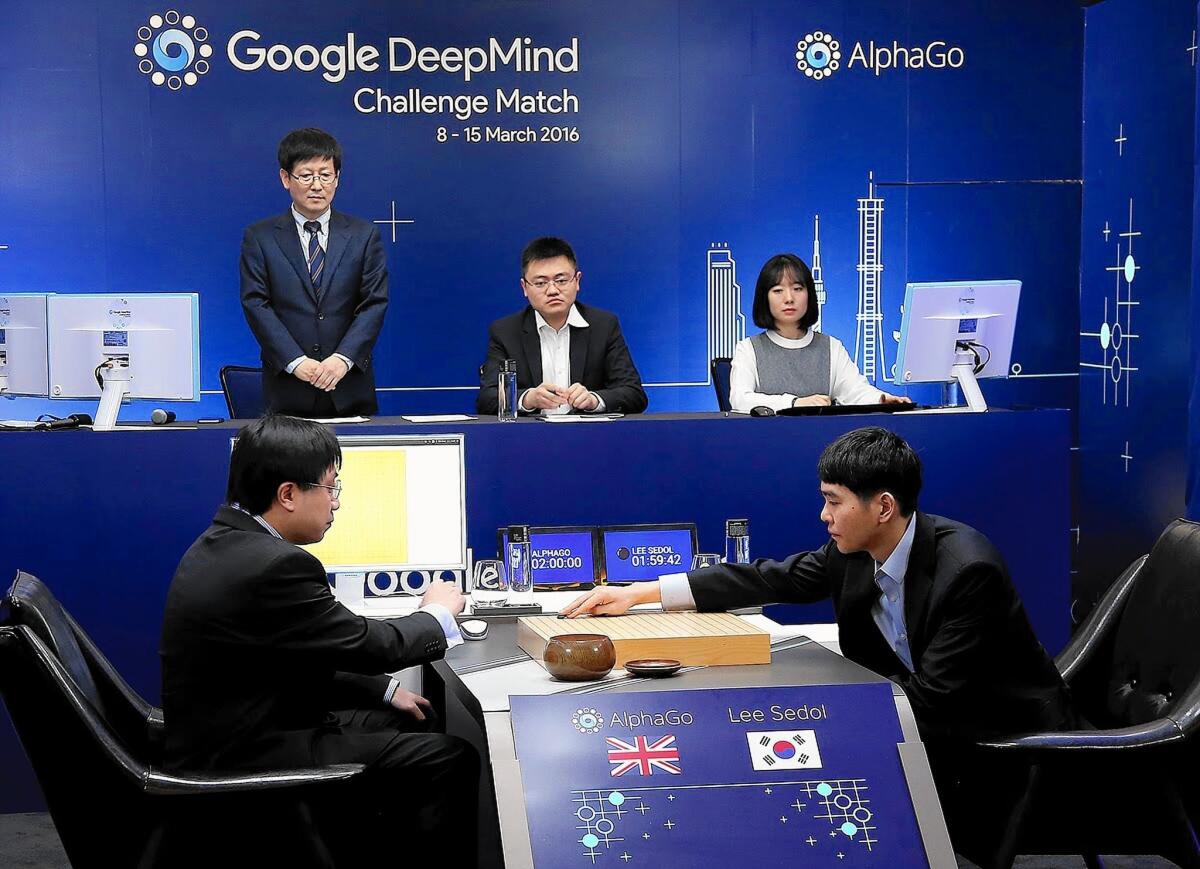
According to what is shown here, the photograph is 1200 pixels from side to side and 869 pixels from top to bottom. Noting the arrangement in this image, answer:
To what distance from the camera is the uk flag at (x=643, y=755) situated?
2.43 m

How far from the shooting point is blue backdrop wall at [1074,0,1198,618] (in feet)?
18.0

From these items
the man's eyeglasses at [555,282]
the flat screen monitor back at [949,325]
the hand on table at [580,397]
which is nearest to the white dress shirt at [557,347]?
the man's eyeglasses at [555,282]

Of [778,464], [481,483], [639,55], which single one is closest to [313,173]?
[481,483]

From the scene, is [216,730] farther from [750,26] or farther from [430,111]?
[750,26]

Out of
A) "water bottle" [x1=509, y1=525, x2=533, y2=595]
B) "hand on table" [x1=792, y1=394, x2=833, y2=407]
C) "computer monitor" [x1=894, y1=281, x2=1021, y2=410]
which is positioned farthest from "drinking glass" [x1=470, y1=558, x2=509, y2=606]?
"computer monitor" [x1=894, y1=281, x2=1021, y2=410]

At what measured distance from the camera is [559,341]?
5.26 m

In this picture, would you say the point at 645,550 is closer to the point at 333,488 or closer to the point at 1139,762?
the point at 333,488

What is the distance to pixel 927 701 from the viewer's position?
275 cm

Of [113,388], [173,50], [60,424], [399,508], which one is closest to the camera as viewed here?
[399,508]

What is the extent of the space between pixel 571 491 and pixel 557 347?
3.16 feet

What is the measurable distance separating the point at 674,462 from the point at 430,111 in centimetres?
335

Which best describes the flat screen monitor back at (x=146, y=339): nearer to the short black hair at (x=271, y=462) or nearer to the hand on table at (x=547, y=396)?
Result: the hand on table at (x=547, y=396)

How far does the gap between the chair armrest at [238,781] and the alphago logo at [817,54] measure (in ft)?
18.2

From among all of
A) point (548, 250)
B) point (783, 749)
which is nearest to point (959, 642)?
point (783, 749)
